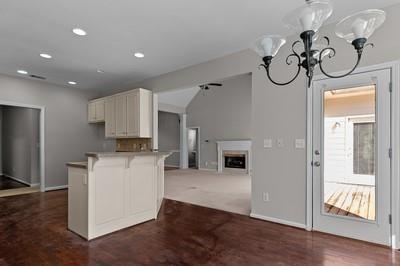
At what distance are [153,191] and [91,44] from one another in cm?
250

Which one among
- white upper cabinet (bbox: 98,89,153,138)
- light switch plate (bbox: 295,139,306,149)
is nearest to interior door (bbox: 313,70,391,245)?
light switch plate (bbox: 295,139,306,149)

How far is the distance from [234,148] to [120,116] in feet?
16.3

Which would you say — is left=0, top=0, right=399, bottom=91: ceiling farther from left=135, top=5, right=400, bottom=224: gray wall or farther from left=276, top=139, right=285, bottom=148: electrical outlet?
left=276, top=139, right=285, bottom=148: electrical outlet

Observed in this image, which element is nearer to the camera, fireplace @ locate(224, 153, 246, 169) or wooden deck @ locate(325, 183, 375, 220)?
wooden deck @ locate(325, 183, 375, 220)

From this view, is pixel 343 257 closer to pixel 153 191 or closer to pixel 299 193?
pixel 299 193

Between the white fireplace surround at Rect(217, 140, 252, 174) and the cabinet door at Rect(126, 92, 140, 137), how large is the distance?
488 centimetres

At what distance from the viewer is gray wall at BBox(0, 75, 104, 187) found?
534 cm

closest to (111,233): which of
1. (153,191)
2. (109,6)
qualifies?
(153,191)

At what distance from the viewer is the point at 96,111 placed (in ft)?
20.5

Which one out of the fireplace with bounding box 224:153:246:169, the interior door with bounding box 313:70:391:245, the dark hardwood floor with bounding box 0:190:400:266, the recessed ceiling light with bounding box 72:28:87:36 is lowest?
the dark hardwood floor with bounding box 0:190:400:266

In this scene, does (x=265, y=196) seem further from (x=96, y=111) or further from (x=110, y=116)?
(x=96, y=111)

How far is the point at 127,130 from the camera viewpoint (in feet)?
17.4

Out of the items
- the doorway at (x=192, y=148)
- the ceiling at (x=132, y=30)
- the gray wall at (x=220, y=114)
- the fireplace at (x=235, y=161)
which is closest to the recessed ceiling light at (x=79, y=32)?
the ceiling at (x=132, y=30)

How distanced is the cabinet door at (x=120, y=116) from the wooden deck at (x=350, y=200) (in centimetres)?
431
